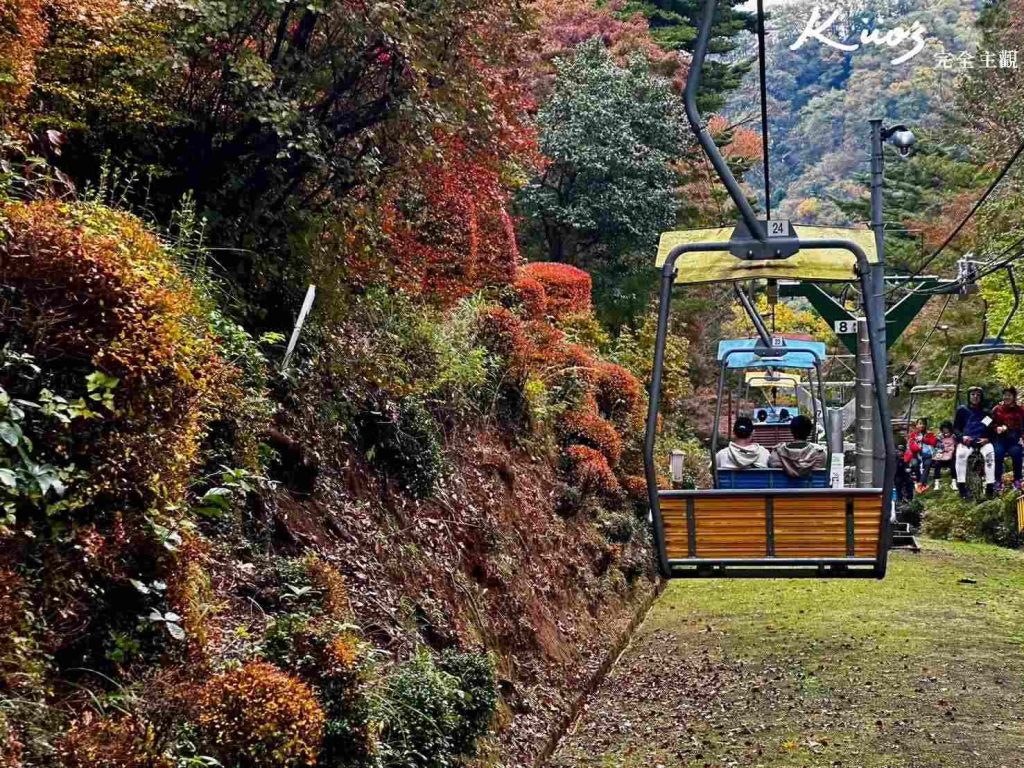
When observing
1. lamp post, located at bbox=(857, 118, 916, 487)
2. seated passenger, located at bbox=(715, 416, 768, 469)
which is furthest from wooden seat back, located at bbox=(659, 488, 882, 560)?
lamp post, located at bbox=(857, 118, 916, 487)

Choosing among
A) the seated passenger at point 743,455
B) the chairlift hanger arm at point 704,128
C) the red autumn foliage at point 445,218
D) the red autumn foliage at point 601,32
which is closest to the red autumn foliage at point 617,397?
the red autumn foliage at point 445,218

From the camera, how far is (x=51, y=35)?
712 centimetres

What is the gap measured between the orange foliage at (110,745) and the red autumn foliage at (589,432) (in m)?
12.8

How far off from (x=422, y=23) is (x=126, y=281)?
3880mm

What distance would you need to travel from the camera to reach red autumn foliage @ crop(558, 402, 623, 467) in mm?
17281

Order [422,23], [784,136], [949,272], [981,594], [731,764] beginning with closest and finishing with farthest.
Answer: [422,23], [731,764], [981,594], [949,272], [784,136]

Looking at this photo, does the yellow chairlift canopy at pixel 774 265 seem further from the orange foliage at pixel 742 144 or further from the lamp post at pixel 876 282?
the orange foliage at pixel 742 144

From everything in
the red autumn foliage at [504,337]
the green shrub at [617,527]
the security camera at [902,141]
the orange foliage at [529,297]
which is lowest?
the green shrub at [617,527]

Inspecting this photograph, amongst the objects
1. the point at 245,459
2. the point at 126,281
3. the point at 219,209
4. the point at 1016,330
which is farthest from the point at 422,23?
the point at 1016,330

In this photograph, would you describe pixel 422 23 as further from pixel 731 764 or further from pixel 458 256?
pixel 731 764

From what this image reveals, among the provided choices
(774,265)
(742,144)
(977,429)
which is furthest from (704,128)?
(742,144)

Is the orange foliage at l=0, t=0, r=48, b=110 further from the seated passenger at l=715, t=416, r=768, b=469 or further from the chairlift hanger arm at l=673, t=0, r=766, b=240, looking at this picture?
the seated passenger at l=715, t=416, r=768, b=469

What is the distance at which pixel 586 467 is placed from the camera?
16703 mm

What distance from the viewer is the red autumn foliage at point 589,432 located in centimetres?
1728
